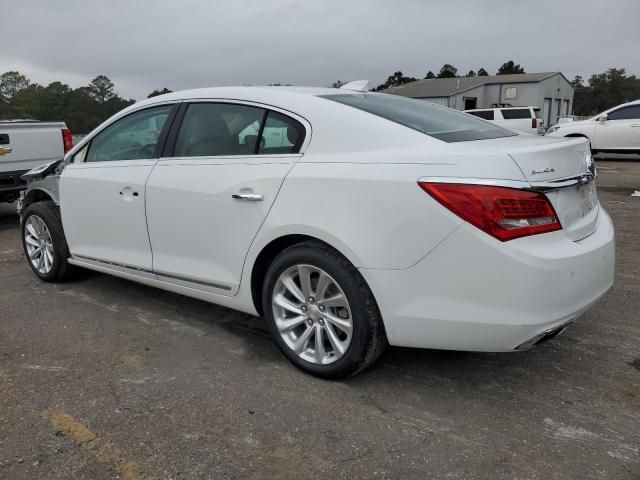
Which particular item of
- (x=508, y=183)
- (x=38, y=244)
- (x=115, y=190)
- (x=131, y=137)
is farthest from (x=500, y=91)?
(x=508, y=183)

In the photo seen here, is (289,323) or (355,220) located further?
(289,323)

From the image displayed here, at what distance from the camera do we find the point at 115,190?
3939mm

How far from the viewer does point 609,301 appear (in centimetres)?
426

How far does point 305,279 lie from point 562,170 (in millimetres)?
1388

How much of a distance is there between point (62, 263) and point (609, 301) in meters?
4.39

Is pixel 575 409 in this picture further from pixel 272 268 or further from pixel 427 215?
pixel 272 268

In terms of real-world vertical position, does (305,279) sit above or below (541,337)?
above

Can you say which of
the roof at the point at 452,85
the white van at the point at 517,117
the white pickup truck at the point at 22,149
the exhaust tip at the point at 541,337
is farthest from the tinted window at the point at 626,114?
the roof at the point at 452,85

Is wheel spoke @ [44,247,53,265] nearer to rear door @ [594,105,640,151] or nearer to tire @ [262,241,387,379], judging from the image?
tire @ [262,241,387,379]

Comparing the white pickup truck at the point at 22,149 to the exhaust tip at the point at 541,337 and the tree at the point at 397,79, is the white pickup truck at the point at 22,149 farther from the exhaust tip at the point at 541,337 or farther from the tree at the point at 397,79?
the tree at the point at 397,79

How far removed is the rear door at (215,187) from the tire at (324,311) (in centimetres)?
29

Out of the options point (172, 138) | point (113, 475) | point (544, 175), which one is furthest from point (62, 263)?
point (544, 175)

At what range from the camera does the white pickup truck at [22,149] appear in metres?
7.29

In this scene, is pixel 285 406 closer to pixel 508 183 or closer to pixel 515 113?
pixel 508 183
